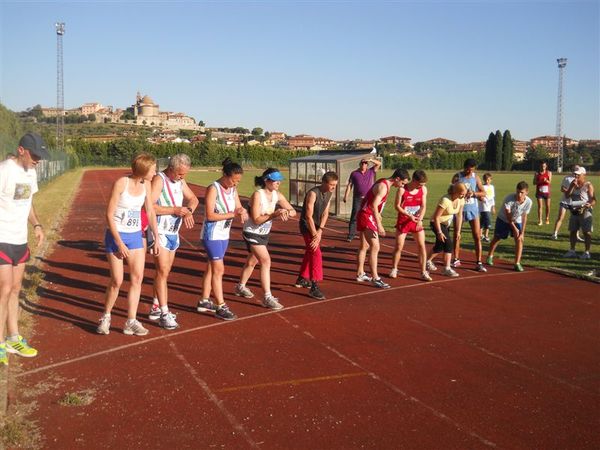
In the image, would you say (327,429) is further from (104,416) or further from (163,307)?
(163,307)

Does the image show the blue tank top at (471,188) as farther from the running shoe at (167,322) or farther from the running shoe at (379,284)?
the running shoe at (167,322)

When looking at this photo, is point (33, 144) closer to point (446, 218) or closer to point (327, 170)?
point (446, 218)

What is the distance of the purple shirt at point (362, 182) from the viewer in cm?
1266

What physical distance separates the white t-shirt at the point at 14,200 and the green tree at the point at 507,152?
88.1 metres

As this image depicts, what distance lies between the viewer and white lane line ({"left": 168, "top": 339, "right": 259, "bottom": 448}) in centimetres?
395

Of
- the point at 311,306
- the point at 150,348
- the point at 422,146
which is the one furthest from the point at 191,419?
the point at 422,146

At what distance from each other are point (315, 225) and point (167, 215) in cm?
248

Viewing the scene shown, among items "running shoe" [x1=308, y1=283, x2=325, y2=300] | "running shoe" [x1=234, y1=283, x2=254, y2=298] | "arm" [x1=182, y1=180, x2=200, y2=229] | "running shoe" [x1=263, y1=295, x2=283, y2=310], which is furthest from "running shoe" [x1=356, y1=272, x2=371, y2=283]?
"arm" [x1=182, y1=180, x2=200, y2=229]

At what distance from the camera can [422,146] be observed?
18175cm

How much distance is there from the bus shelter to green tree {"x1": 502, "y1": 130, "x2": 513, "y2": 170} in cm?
7170

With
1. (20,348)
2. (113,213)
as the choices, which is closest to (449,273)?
(113,213)

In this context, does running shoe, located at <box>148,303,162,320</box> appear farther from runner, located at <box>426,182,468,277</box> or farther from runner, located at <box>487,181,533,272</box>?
runner, located at <box>487,181,533,272</box>

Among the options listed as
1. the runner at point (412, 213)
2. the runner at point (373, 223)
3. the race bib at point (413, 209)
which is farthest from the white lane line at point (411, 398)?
the race bib at point (413, 209)

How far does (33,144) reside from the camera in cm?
512
